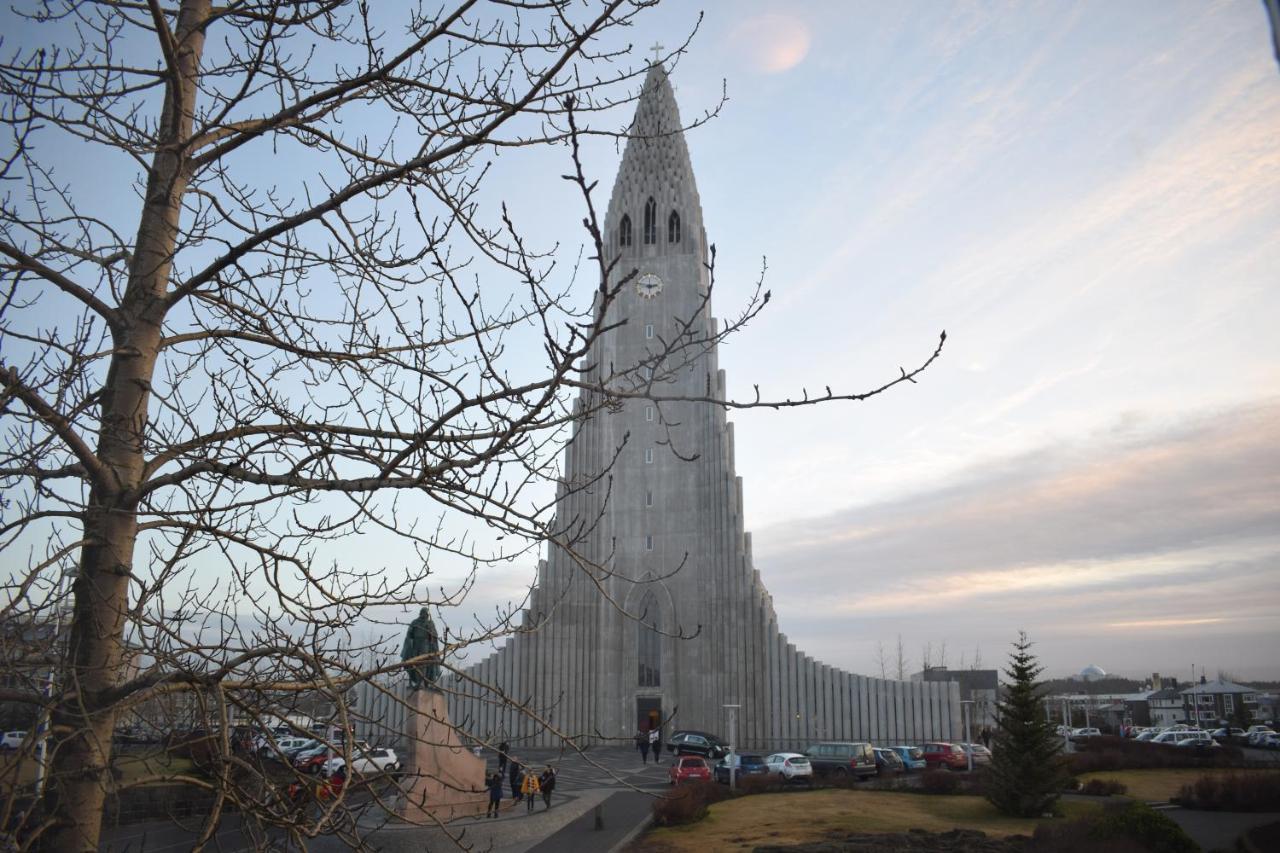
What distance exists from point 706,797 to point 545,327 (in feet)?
73.8

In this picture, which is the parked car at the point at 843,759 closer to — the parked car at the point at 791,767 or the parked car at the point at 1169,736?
the parked car at the point at 791,767

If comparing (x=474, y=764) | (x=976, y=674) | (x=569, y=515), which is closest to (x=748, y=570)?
(x=569, y=515)

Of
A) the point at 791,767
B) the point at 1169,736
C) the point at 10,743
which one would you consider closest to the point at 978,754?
the point at 791,767

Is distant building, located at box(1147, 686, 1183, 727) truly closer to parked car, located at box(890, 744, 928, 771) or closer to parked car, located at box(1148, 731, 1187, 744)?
parked car, located at box(1148, 731, 1187, 744)

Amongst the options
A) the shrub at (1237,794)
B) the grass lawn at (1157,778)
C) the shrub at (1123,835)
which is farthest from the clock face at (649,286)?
the shrub at (1123,835)

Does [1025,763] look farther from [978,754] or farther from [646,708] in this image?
[646,708]

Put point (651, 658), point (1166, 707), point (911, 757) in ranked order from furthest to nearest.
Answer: point (1166, 707), point (651, 658), point (911, 757)

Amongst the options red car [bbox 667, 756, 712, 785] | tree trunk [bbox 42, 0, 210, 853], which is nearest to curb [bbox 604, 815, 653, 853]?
red car [bbox 667, 756, 712, 785]

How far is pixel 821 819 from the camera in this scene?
20.2m

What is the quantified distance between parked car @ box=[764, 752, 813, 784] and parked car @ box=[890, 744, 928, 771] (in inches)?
220

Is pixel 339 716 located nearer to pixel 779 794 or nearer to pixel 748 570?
pixel 779 794

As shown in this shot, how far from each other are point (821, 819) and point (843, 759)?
10.8 m

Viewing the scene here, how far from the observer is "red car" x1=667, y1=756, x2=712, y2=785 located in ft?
88.5

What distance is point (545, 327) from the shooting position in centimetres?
342
